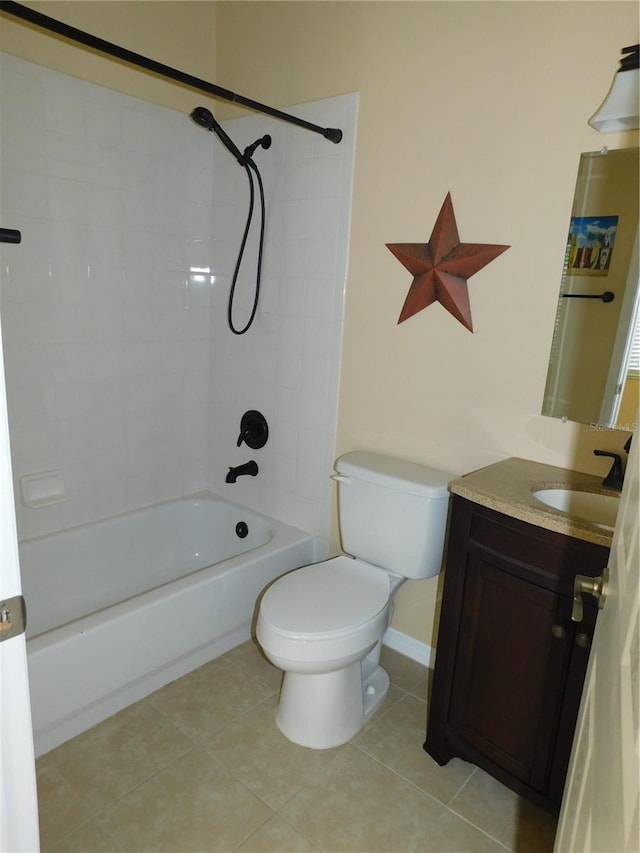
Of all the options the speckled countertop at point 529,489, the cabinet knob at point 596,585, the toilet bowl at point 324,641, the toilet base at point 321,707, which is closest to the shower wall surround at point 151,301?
the toilet bowl at point 324,641

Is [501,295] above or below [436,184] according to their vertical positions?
below

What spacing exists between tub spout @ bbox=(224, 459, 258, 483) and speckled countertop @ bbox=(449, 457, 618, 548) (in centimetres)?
120

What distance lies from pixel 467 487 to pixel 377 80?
4.84ft

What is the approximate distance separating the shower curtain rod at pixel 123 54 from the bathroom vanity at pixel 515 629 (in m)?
1.37

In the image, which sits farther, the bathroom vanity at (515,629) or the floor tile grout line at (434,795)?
the floor tile grout line at (434,795)

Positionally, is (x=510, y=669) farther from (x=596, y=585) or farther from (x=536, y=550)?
(x=596, y=585)

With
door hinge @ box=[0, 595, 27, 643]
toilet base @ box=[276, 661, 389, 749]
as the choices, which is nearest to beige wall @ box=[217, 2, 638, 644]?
toilet base @ box=[276, 661, 389, 749]

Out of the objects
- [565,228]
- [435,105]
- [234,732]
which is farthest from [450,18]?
[234,732]

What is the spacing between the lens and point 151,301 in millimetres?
2494

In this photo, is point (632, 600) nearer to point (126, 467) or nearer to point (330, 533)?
point (330, 533)

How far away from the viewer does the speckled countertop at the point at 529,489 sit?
1334 millimetres

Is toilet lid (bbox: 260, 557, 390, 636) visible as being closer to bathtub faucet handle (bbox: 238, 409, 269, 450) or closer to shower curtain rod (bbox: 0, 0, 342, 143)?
bathtub faucet handle (bbox: 238, 409, 269, 450)

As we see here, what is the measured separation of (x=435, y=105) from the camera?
1880 millimetres

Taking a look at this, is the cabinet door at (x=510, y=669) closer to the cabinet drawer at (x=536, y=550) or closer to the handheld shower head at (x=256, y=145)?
the cabinet drawer at (x=536, y=550)
